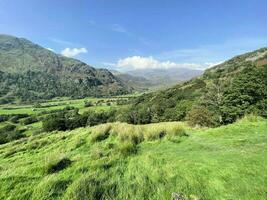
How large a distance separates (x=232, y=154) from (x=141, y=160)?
8.59ft

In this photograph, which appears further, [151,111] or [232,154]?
[151,111]

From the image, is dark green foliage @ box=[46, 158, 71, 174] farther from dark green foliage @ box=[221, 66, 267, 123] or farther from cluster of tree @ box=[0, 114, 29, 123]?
cluster of tree @ box=[0, 114, 29, 123]

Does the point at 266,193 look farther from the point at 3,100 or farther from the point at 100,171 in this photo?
the point at 3,100

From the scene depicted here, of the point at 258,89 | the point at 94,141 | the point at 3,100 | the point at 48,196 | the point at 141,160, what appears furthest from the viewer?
the point at 3,100

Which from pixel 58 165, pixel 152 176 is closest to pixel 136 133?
pixel 58 165

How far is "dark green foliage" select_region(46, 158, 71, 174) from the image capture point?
17.6 ft

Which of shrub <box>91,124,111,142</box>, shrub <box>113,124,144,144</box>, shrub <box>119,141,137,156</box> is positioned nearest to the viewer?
shrub <box>119,141,137,156</box>

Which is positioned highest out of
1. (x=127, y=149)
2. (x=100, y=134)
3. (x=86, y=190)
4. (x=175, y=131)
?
(x=86, y=190)

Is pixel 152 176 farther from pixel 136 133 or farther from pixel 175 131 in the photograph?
pixel 175 131

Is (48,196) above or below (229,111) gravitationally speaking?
above

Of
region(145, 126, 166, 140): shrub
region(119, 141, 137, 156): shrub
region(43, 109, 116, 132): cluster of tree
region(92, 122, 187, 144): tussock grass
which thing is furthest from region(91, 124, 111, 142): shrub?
region(43, 109, 116, 132): cluster of tree

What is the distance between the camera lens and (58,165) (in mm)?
5652

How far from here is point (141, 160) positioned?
20.3 ft

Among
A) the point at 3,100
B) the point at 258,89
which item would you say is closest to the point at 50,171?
the point at 258,89
